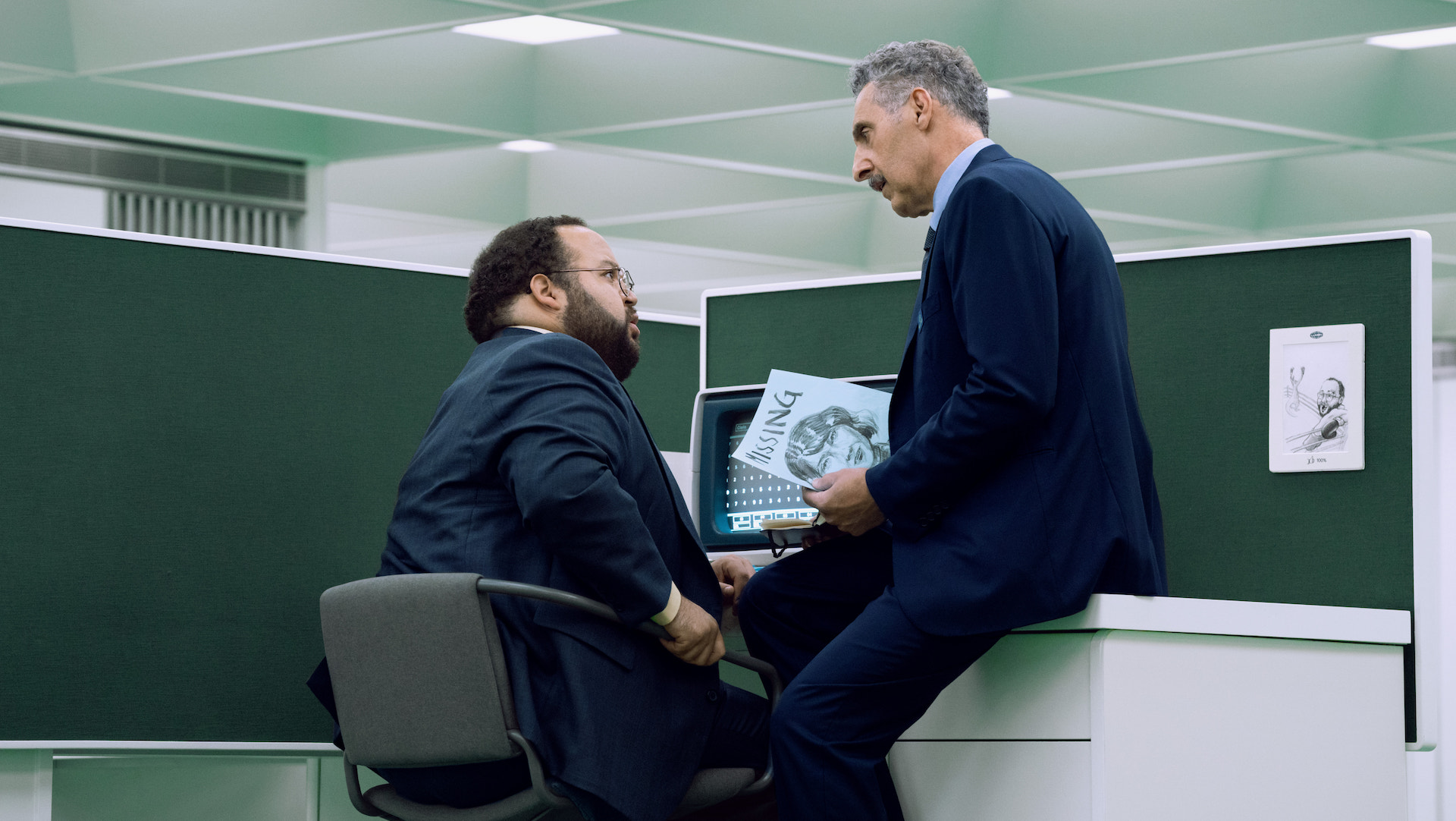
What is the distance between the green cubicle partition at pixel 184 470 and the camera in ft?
8.68

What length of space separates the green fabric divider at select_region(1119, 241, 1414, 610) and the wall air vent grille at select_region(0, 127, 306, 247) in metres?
5.01

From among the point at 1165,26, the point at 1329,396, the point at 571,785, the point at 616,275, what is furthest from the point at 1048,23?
the point at 571,785

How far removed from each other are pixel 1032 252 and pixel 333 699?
1.22m

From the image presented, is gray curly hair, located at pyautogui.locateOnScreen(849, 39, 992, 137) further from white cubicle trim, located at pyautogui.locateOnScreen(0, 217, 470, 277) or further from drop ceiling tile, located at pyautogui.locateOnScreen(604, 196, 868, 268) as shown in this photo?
drop ceiling tile, located at pyautogui.locateOnScreen(604, 196, 868, 268)

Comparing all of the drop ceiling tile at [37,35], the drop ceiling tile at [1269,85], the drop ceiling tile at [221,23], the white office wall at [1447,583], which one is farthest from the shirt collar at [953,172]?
the white office wall at [1447,583]

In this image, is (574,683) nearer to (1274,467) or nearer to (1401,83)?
(1274,467)

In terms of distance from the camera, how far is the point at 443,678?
1897mm

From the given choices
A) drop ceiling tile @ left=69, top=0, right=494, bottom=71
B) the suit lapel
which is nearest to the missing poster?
the suit lapel

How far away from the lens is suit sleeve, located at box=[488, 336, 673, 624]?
1.89 m

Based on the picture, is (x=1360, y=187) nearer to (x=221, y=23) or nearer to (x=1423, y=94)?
(x=1423, y=94)

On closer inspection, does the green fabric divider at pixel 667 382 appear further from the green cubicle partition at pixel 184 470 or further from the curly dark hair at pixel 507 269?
the curly dark hair at pixel 507 269

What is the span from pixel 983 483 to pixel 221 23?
Answer: 4.61m

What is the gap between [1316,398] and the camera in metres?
2.62

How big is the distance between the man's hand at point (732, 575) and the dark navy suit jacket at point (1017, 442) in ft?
2.02
